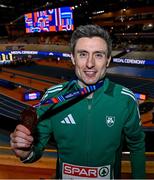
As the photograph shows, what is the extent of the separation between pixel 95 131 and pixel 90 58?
0.36 m

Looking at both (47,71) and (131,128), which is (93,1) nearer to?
(47,71)

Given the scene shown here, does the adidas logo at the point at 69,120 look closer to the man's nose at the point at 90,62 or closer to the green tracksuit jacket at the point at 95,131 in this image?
the green tracksuit jacket at the point at 95,131

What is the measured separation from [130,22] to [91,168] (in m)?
19.6

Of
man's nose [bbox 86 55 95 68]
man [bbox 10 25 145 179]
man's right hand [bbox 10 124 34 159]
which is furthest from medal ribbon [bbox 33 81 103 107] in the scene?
man's right hand [bbox 10 124 34 159]

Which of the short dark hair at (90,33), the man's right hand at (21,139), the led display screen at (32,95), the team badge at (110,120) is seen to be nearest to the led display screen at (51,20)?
the led display screen at (32,95)

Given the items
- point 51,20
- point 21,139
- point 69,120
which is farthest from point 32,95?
point 51,20

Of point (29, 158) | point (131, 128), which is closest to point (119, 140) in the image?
point (131, 128)

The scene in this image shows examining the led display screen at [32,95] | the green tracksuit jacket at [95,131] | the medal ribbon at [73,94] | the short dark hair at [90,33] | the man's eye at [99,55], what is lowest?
the led display screen at [32,95]

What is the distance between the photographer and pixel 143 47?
13188 millimetres

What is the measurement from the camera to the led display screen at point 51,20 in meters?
16.8

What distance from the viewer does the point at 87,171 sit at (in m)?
1.43

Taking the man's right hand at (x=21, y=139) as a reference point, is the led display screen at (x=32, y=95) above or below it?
below

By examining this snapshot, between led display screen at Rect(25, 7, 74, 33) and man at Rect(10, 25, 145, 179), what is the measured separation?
15.7 meters

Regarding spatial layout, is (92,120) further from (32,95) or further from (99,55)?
(32,95)
